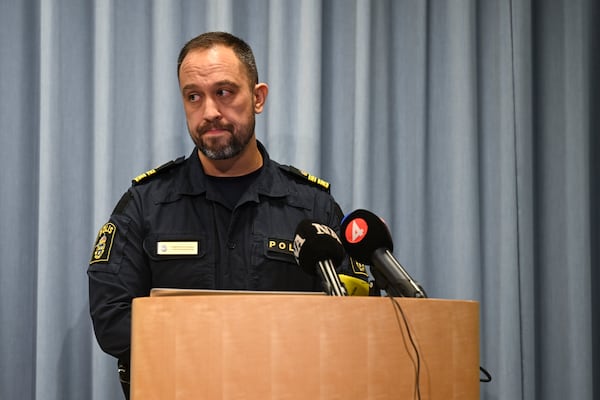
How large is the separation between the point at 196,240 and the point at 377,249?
2.74 ft

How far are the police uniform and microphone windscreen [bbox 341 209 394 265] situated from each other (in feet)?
2.25

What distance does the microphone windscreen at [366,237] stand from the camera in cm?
123

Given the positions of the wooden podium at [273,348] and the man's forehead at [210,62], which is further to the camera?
the man's forehead at [210,62]

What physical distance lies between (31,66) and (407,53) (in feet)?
4.22

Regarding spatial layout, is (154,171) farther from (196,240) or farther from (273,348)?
(273,348)

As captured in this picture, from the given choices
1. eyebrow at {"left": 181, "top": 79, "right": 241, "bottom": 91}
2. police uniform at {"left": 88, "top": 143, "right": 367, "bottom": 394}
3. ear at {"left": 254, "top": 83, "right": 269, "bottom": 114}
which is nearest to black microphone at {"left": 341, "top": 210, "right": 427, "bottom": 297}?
police uniform at {"left": 88, "top": 143, "right": 367, "bottom": 394}

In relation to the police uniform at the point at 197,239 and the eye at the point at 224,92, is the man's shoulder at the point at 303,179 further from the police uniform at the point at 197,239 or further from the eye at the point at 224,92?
the eye at the point at 224,92

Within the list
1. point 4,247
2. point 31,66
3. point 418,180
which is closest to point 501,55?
point 418,180

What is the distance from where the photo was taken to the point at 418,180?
258cm

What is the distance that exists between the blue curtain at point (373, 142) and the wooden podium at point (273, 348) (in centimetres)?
127

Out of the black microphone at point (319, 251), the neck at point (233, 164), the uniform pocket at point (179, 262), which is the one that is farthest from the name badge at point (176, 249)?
the black microphone at point (319, 251)

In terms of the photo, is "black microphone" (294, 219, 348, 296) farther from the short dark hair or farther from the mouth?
the short dark hair

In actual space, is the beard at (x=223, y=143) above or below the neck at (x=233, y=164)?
above

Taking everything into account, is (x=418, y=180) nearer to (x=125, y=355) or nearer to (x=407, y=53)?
(x=407, y=53)
